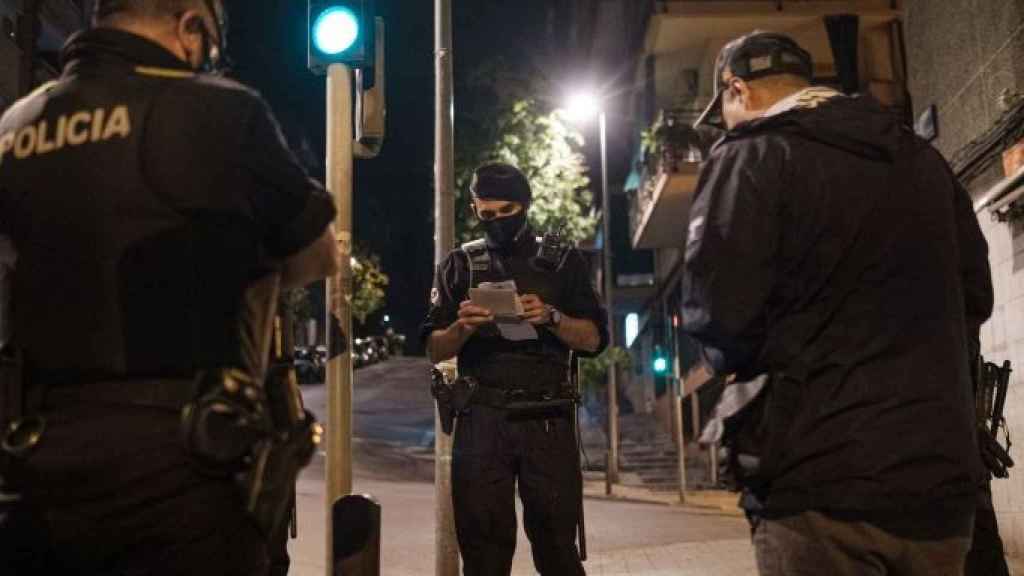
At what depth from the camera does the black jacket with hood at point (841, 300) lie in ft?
7.97

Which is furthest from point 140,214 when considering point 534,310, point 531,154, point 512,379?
point 531,154

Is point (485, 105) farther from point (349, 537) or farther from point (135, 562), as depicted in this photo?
point (135, 562)

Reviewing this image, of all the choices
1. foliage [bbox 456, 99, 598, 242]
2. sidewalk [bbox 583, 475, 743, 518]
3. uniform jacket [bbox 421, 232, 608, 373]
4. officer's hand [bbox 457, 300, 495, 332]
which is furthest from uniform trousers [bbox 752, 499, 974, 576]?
foliage [bbox 456, 99, 598, 242]

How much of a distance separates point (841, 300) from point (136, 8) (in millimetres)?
1836

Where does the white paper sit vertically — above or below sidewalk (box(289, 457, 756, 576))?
above

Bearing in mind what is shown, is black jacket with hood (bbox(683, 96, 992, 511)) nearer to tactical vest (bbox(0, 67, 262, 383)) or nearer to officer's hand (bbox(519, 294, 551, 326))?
tactical vest (bbox(0, 67, 262, 383))

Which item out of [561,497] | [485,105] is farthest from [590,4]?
[561,497]

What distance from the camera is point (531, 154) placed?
18.6 metres

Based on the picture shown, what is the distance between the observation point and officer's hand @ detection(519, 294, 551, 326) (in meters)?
4.62

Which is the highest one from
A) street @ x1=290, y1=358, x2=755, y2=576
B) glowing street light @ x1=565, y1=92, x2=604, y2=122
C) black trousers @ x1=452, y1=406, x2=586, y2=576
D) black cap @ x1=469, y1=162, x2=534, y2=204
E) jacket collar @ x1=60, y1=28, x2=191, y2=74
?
glowing street light @ x1=565, y1=92, x2=604, y2=122

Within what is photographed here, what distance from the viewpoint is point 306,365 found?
110 feet

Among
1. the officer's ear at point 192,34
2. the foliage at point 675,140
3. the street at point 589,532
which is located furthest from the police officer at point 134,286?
the foliage at point 675,140

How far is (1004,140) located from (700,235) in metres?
7.41

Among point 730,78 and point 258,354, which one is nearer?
point 258,354
